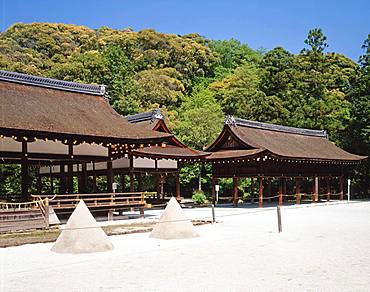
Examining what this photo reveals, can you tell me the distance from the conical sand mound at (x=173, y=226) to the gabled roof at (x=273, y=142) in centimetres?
1310

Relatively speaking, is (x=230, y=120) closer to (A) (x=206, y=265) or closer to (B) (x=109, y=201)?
(B) (x=109, y=201)

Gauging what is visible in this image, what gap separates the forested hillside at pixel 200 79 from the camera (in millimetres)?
39281

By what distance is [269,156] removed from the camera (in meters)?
25.8

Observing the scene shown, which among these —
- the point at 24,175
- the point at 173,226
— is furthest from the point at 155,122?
the point at 173,226

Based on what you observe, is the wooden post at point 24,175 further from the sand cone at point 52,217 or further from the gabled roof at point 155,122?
the gabled roof at point 155,122

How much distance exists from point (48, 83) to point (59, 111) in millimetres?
2517

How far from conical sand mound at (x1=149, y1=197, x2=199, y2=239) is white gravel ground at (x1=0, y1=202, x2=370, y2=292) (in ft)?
1.34

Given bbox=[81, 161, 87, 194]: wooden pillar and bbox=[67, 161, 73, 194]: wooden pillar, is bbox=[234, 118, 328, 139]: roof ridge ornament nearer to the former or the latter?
bbox=[81, 161, 87, 194]: wooden pillar

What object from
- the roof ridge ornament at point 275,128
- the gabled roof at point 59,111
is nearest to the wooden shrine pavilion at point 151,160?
the gabled roof at point 59,111

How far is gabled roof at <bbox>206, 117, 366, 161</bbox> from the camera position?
28.1 m

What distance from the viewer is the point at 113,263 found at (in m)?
9.39

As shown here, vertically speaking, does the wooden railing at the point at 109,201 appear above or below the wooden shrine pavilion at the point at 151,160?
below

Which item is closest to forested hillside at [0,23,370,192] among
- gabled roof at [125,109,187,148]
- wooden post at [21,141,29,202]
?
gabled roof at [125,109,187,148]

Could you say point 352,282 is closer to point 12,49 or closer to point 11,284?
point 11,284
